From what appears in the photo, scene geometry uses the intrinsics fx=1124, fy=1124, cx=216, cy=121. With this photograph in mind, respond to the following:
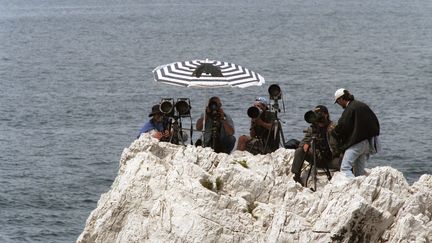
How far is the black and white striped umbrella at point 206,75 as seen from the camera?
25.6 m

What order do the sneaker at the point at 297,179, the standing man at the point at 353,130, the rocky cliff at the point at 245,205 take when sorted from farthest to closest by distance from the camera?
the sneaker at the point at 297,179 → the standing man at the point at 353,130 → the rocky cliff at the point at 245,205

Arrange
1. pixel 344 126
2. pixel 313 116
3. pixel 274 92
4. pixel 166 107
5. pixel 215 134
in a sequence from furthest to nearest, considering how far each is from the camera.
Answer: pixel 274 92
pixel 215 134
pixel 166 107
pixel 313 116
pixel 344 126

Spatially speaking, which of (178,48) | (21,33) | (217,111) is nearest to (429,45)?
(178,48)

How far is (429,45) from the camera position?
107 meters

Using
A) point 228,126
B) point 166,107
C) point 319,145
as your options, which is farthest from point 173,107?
point 319,145

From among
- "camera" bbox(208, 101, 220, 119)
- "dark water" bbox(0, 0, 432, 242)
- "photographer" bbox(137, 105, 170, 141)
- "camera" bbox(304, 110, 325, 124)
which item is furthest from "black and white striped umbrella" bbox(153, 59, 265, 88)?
"dark water" bbox(0, 0, 432, 242)

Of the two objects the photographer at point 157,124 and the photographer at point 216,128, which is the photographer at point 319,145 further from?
the photographer at point 157,124

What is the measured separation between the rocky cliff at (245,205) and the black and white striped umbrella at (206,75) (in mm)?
3111

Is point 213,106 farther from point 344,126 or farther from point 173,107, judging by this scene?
point 344,126

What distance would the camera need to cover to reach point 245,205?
19.8 meters

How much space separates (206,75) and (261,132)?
73.5 inches

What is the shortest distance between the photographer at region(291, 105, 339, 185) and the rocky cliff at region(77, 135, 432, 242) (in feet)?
1.10

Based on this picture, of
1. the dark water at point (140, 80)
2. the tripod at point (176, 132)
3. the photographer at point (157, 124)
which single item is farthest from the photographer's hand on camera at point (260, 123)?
the dark water at point (140, 80)

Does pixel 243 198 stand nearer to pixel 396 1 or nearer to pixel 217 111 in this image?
pixel 217 111
